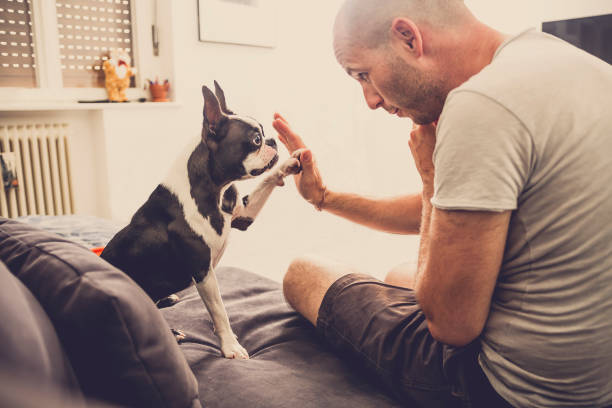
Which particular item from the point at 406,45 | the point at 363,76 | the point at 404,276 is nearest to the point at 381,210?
the point at 404,276

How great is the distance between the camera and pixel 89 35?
2.81 meters

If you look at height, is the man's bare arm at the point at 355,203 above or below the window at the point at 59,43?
below

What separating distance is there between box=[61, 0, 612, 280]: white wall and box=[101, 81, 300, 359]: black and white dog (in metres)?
1.76

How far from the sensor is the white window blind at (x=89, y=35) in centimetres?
273

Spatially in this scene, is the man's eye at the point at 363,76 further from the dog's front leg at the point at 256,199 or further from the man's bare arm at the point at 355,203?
the man's bare arm at the point at 355,203

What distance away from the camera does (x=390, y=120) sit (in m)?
4.11

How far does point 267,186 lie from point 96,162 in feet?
6.10

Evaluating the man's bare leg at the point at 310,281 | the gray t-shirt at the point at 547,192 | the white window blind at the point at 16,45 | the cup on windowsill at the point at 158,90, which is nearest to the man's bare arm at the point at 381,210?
the man's bare leg at the point at 310,281

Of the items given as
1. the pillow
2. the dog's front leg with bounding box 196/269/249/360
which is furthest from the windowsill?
the pillow

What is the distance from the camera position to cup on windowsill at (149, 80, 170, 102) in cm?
287

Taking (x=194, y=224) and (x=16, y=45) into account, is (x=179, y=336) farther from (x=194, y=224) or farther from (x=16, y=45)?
(x=16, y=45)

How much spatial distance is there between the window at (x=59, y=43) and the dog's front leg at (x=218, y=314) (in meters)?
2.12

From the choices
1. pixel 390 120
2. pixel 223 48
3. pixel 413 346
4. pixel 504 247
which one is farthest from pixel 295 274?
pixel 390 120

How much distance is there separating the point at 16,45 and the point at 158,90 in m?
0.78
